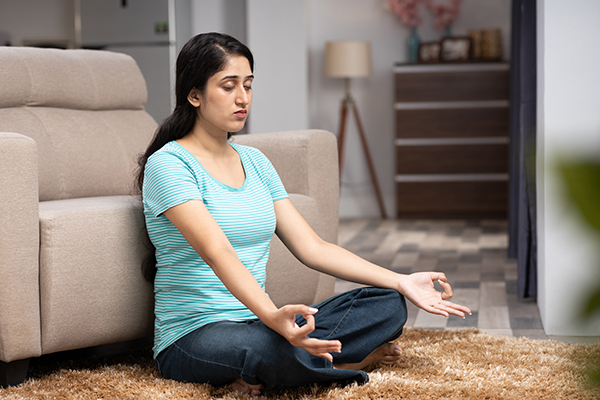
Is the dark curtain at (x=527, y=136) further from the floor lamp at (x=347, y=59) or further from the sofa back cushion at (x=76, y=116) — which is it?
the floor lamp at (x=347, y=59)

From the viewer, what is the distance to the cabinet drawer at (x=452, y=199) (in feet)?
17.9

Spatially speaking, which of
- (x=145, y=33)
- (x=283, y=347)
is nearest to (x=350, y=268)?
(x=283, y=347)

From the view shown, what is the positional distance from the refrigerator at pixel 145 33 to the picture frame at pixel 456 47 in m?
2.13

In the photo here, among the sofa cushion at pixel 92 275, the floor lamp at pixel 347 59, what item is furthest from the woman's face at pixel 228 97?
the floor lamp at pixel 347 59

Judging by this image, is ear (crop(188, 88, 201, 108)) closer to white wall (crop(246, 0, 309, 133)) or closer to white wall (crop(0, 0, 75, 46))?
white wall (crop(246, 0, 309, 133))

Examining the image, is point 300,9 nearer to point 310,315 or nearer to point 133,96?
point 133,96

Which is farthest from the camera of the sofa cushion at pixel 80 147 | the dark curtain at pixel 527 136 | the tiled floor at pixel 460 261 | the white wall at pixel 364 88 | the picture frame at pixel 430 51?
the white wall at pixel 364 88

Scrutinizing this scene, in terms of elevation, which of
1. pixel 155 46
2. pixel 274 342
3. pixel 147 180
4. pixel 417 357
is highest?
pixel 155 46

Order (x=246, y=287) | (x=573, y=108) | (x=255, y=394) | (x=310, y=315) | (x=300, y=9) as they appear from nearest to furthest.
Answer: (x=310, y=315) → (x=246, y=287) → (x=255, y=394) → (x=573, y=108) → (x=300, y=9)

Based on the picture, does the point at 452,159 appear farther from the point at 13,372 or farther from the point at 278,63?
the point at 13,372

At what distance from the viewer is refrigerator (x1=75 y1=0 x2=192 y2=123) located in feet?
16.1

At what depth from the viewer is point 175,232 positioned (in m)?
1.43

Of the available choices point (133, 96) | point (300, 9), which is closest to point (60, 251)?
point (133, 96)

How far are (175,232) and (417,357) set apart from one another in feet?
2.25
